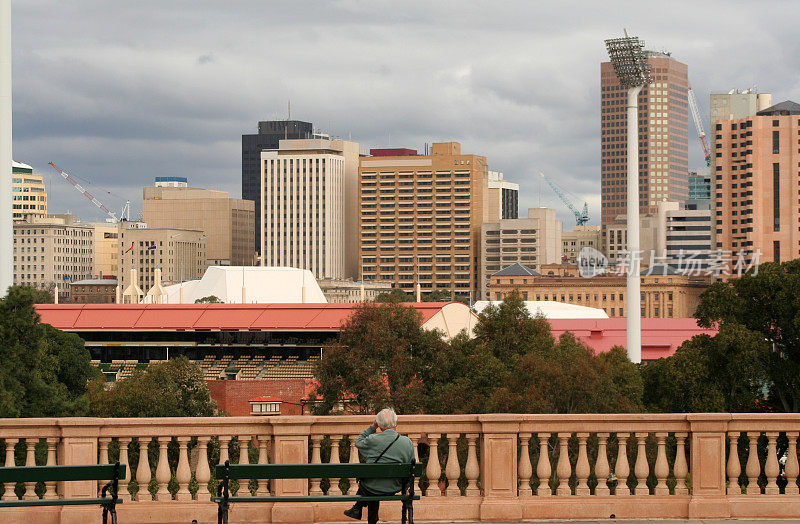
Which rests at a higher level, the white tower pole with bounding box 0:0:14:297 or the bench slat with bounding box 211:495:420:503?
the white tower pole with bounding box 0:0:14:297

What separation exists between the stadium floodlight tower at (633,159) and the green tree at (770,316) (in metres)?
66.8

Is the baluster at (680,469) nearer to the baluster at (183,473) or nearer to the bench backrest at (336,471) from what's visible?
the bench backrest at (336,471)

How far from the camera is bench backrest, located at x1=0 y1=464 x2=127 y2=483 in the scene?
14359mm

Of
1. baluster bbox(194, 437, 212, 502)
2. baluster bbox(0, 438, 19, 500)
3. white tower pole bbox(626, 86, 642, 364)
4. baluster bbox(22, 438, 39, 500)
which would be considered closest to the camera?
baluster bbox(22, 438, 39, 500)

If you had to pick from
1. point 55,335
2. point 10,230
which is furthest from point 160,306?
point 10,230

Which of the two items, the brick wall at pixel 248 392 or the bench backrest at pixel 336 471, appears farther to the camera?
the brick wall at pixel 248 392

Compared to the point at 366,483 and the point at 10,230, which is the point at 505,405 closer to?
the point at 10,230

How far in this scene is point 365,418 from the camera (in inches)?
695

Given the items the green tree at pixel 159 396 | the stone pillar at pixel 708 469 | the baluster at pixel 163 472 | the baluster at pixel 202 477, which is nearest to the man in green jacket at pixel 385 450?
the baluster at pixel 202 477

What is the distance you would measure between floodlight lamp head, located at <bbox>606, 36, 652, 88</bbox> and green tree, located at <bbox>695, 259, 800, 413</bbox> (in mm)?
104596

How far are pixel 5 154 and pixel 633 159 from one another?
123 meters

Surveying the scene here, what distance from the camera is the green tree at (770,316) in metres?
59.5

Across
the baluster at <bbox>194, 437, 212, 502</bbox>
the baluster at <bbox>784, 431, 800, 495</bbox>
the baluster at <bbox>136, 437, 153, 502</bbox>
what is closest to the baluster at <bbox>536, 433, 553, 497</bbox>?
the baluster at <bbox>784, 431, 800, 495</bbox>

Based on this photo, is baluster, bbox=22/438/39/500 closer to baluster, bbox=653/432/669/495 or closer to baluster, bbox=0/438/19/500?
baluster, bbox=0/438/19/500
